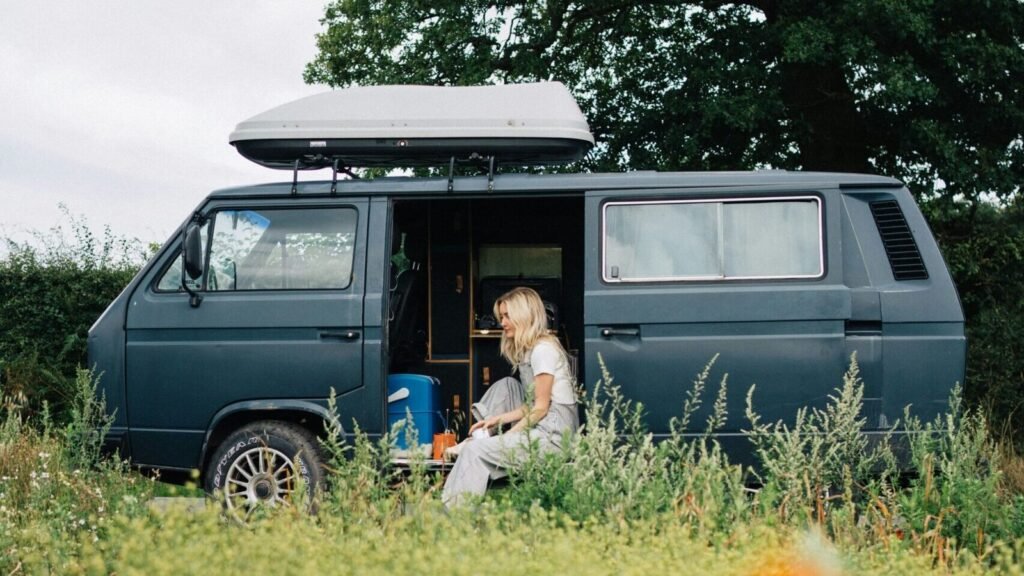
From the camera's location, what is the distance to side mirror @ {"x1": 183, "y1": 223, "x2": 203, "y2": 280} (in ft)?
21.9

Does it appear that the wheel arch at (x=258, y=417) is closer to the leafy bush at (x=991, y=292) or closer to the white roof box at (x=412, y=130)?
the white roof box at (x=412, y=130)

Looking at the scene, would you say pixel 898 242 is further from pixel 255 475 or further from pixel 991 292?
pixel 991 292

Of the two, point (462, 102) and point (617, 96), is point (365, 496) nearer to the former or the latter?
point (462, 102)

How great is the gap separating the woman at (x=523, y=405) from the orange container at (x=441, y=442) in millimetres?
244

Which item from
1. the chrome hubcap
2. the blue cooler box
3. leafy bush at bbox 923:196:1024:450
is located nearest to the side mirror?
the chrome hubcap

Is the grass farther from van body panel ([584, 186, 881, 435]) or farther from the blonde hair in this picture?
the blonde hair

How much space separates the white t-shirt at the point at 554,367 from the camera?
21.6ft

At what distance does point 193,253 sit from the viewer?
668cm

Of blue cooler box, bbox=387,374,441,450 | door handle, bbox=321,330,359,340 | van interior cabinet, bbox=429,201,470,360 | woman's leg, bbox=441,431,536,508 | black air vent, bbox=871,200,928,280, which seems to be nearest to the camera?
woman's leg, bbox=441,431,536,508

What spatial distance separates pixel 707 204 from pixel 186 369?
350 cm

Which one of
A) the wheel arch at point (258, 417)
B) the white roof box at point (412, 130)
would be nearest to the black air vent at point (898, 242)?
the white roof box at point (412, 130)

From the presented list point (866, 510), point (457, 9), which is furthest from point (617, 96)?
point (866, 510)

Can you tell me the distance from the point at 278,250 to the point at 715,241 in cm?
284

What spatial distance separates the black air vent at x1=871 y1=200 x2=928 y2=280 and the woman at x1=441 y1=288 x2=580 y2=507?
2154 millimetres
